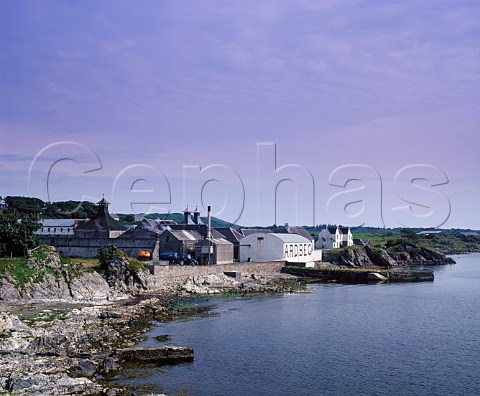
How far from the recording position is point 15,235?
193 ft

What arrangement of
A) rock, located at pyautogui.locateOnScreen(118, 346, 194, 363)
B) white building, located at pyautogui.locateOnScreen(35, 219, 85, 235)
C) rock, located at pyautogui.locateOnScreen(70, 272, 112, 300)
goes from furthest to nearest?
1. white building, located at pyautogui.locateOnScreen(35, 219, 85, 235)
2. rock, located at pyautogui.locateOnScreen(70, 272, 112, 300)
3. rock, located at pyautogui.locateOnScreen(118, 346, 194, 363)

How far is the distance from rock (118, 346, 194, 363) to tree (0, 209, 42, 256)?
31.0 metres

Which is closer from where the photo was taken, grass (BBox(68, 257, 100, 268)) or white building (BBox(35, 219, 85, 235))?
grass (BBox(68, 257, 100, 268))

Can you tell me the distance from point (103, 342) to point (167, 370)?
6904mm

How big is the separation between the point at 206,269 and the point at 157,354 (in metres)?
39.3

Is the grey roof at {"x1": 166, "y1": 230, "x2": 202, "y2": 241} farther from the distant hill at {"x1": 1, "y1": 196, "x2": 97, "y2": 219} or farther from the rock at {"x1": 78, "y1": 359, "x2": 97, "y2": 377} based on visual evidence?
the distant hill at {"x1": 1, "y1": 196, "x2": 97, "y2": 219}

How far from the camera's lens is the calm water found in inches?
1186

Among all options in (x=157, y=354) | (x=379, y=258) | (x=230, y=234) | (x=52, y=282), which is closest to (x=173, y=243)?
(x=230, y=234)

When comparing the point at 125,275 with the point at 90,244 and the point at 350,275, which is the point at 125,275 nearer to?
the point at 90,244

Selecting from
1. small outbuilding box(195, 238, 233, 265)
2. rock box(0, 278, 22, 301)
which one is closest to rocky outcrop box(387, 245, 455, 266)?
small outbuilding box(195, 238, 233, 265)

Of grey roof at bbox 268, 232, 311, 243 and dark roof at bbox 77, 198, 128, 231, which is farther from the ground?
dark roof at bbox 77, 198, 128, 231

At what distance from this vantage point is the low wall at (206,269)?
217 feet

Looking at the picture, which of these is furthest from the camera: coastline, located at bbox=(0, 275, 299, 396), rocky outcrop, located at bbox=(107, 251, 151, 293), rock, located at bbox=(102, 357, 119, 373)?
rocky outcrop, located at bbox=(107, 251, 151, 293)

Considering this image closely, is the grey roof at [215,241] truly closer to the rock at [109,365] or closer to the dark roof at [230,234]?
the dark roof at [230,234]
